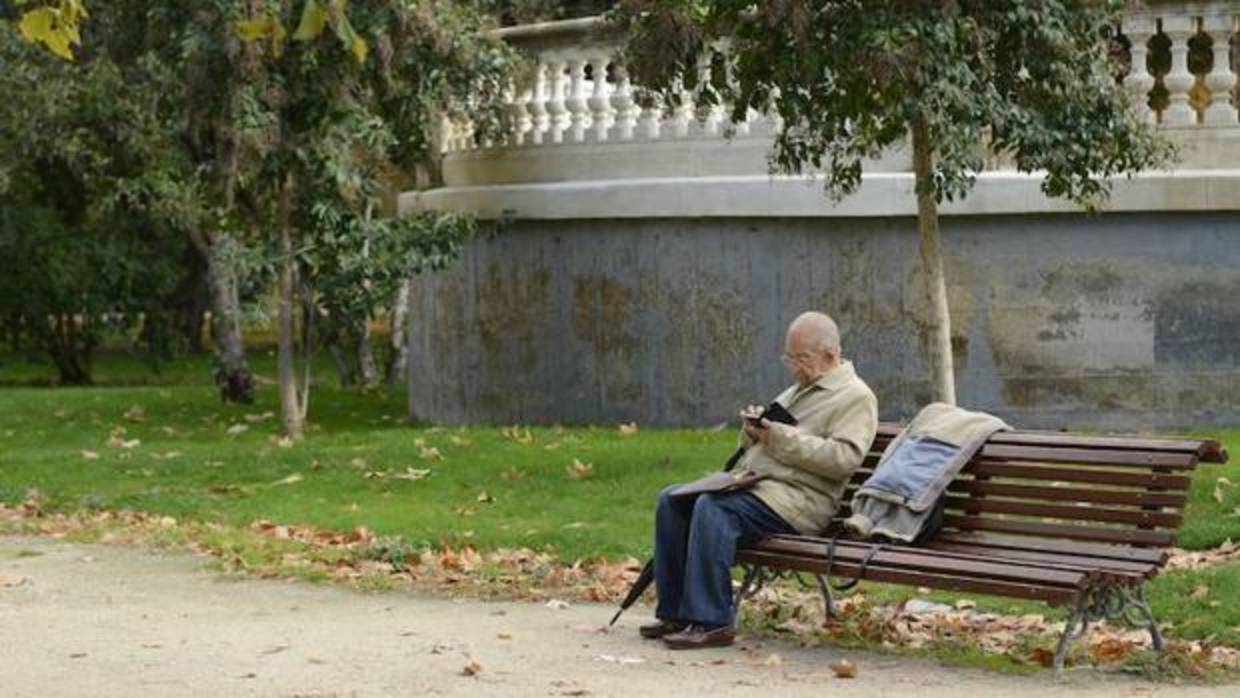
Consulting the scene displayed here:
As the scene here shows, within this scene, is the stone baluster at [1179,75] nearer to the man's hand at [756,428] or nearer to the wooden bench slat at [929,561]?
the man's hand at [756,428]

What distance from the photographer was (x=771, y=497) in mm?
10094

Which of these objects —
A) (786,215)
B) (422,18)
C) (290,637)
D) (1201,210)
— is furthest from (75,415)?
(290,637)

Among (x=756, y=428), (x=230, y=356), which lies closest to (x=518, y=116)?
(x=230, y=356)

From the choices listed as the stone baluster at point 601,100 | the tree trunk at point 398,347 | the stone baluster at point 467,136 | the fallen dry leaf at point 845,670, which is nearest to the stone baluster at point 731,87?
the stone baluster at point 601,100

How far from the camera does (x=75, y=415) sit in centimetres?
2259

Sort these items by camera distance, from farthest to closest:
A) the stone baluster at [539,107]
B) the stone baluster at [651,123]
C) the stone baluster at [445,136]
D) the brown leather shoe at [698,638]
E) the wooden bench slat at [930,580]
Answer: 1. the stone baluster at [445,136]
2. the stone baluster at [539,107]
3. the stone baluster at [651,123]
4. the brown leather shoe at [698,638]
5. the wooden bench slat at [930,580]

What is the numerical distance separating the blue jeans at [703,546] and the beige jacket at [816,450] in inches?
3.7

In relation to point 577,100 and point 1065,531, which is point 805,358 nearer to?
point 1065,531

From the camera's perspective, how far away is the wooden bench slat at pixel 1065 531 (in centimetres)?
941

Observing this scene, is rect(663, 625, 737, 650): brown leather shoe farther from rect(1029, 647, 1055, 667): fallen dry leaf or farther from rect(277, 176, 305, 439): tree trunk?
rect(277, 176, 305, 439): tree trunk

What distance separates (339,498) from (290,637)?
4652 millimetres

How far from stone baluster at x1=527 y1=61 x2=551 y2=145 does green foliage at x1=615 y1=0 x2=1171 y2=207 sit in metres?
4.44

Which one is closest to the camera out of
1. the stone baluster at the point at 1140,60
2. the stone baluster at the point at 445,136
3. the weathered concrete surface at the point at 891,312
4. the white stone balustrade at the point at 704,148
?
the stone baluster at the point at 1140,60

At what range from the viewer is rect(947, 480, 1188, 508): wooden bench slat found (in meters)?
9.44
